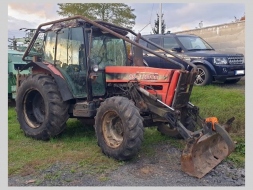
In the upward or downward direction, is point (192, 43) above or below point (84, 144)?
above

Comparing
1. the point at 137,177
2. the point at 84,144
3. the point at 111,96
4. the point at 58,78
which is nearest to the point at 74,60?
the point at 58,78

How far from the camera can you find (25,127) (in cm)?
712

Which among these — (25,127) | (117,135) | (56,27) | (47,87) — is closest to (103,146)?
(117,135)

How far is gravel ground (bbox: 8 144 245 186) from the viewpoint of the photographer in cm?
470

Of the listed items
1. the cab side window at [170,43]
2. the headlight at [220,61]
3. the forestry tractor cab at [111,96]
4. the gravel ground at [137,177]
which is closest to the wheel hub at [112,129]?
the forestry tractor cab at [111,96]

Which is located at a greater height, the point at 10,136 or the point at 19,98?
the point at 19,98

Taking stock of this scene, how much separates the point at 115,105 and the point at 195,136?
56.0 inches

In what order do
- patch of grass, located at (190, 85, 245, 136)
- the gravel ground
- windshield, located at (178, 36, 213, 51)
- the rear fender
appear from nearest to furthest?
the gravel ground
the rear fender
patch of grass, located at (190, 85, 245, 136)
windshield, located at (178, 36, 213, 51)

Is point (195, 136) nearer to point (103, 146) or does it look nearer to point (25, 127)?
point (103, 146)

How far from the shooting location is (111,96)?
662 centimetres

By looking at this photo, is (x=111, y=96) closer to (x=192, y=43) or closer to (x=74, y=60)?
(x=74, y=60)

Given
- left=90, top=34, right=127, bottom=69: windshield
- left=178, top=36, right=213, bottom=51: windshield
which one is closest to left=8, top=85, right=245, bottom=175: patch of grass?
left=90, top=34, right=127, bottom=69: windshield

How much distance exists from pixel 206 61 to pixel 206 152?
5.26 metres

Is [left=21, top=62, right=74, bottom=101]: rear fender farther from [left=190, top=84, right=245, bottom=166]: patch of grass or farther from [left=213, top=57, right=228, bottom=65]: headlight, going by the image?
[left=213, top=57, right=228, bottom=65]: headlight
